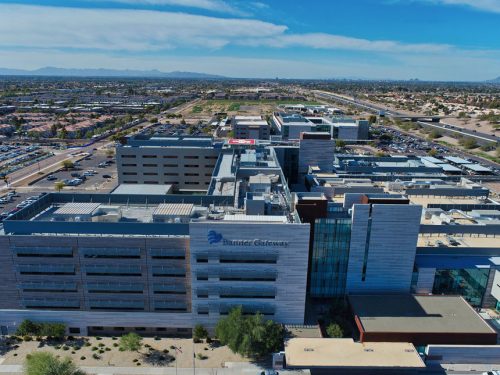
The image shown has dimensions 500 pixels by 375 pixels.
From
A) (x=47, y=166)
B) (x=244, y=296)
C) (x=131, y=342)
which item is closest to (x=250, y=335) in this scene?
(x=244, y=296)

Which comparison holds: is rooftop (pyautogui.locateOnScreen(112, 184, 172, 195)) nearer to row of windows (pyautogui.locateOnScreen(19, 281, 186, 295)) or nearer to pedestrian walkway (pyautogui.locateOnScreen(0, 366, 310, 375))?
row of windows (pyautogui.locateOnScreen(19, 281, 186, 295))

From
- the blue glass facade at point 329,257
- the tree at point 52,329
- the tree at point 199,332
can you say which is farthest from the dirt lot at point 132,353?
the blue glass facade at point 329,257

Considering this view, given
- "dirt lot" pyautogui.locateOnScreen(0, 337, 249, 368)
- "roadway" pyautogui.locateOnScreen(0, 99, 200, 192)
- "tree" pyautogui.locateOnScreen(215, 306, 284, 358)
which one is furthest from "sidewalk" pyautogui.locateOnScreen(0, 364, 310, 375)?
"roadway" pyautogui.locateOnScreen(0, 99, 200, 192)

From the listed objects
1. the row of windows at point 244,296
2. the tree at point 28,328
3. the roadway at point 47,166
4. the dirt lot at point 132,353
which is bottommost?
the dirt lot at point 132,353

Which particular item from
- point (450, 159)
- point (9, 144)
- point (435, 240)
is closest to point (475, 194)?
point (435, 240)

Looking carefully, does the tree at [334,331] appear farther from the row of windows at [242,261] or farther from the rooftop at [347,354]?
the row of windows at [242,261]

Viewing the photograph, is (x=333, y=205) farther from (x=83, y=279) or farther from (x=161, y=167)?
(x=161, y=167)
